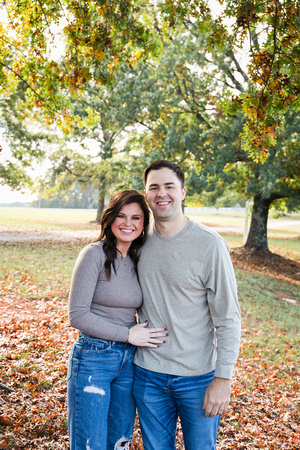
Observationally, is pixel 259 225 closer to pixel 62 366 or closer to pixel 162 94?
pixel 162 94

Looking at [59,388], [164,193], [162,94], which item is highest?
[162,94]

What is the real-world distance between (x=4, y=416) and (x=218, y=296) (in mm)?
3018

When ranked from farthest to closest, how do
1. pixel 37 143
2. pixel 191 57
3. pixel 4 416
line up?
pixel 37 143 < pixel 191 57 < pixel 4 416

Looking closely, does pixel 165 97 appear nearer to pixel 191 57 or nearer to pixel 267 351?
pixel 191 57

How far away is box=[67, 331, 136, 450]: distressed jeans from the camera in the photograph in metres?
2.51

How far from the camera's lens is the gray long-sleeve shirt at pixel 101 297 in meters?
2.59

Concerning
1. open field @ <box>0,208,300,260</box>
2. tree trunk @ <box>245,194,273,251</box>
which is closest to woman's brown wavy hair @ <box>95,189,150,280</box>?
tree trunk @ <box>245,194,273,251</box>

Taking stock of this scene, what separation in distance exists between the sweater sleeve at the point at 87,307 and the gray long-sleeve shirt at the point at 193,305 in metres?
0.30

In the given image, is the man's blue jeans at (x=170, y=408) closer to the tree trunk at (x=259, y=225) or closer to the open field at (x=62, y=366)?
the open field at (x=62, y=366)

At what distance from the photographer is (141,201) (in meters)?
2.96

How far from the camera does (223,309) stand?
2.56m

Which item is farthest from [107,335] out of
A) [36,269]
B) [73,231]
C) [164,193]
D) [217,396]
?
[73,231]

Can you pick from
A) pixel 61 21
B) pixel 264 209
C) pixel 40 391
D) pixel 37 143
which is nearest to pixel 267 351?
pixel 40 391

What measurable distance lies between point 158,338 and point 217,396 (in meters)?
0.54
